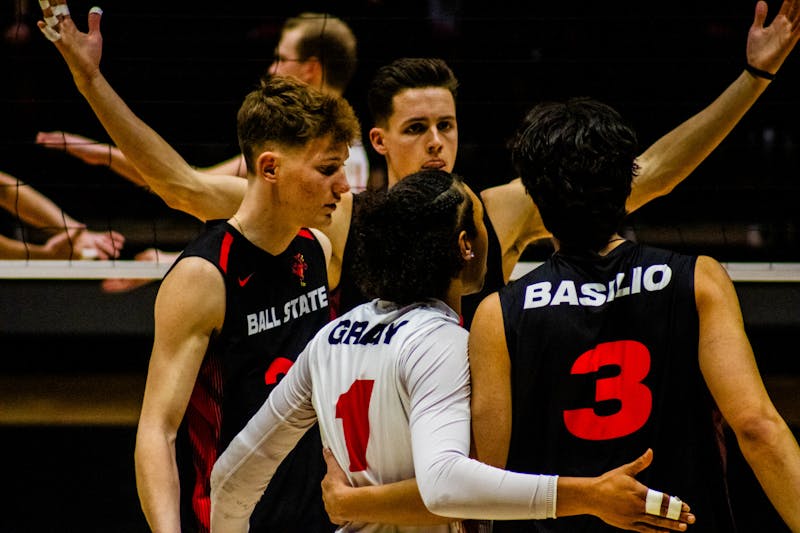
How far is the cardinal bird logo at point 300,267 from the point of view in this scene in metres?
2.61

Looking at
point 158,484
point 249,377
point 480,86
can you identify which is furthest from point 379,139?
point 480,86

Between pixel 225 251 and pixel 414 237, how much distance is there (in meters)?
0.75

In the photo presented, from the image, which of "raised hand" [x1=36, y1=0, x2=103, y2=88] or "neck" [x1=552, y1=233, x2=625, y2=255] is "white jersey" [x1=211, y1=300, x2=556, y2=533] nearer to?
"neck" [x1=552, y1=233, x2=625, y2=255]

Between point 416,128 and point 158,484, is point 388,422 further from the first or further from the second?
point 416,128

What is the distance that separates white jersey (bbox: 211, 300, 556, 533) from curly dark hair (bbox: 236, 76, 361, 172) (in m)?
0.74

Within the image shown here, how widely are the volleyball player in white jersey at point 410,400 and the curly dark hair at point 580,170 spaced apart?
151 mm

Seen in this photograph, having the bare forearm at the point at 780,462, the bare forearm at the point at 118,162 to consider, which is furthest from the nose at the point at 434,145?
the bare forearm at the point at 118,162

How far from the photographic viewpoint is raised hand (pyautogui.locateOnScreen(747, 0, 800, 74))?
8.82 ft

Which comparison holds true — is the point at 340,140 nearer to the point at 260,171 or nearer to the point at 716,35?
the point at 260,171

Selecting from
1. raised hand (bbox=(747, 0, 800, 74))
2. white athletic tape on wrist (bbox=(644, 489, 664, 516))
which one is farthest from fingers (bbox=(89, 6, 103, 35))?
white athletic tape on wrist (bbox=(644, 489, 664, 516))

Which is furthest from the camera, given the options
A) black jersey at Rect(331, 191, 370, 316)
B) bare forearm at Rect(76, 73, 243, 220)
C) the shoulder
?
black jersey at Rect(331, 191, 370, 316)

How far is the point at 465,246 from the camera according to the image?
188 cm

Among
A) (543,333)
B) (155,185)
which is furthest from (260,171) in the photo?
(543,333)

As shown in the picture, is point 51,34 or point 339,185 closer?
point 339,185
